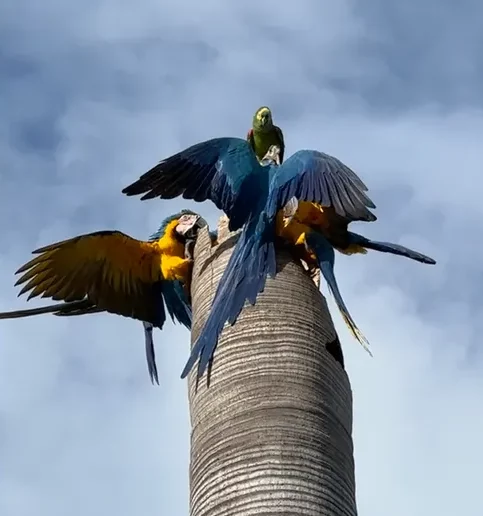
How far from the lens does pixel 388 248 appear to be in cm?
452

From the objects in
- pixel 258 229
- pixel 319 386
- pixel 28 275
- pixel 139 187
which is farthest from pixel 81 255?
pixel 319 386

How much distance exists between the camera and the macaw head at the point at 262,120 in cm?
558

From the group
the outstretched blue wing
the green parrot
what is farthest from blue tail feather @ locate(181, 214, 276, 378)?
the green parrot

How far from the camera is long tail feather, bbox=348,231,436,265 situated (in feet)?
14.4

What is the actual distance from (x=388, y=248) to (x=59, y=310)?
1.54m

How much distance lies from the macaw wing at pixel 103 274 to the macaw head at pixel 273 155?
36.8 inches

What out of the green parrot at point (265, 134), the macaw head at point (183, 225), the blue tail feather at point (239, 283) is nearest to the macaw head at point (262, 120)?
the green parrot at point (265, 134)

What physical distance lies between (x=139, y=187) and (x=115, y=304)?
729 mm

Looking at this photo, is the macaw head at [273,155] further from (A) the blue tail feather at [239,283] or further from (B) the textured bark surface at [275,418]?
(B) the textured bark surface at [275,418]

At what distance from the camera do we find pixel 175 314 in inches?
182

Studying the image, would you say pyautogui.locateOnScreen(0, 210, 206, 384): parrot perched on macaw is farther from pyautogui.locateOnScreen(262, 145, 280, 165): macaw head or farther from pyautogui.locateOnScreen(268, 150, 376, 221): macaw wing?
pyautogui.locateOnScreen(262, 145, 280, 165): macaw head

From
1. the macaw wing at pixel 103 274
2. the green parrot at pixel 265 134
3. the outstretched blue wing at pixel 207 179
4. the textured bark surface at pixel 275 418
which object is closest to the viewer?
the textured bark surface at pixel 275 418

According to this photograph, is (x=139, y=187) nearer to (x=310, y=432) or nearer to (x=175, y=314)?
(x=175, y=314)

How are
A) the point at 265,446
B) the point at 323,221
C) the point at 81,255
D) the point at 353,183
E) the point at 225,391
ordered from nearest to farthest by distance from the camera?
the point at 265,446 → the point at 225,391 → the point at 353,183 → the point at 323,221 → the point at 81,255
